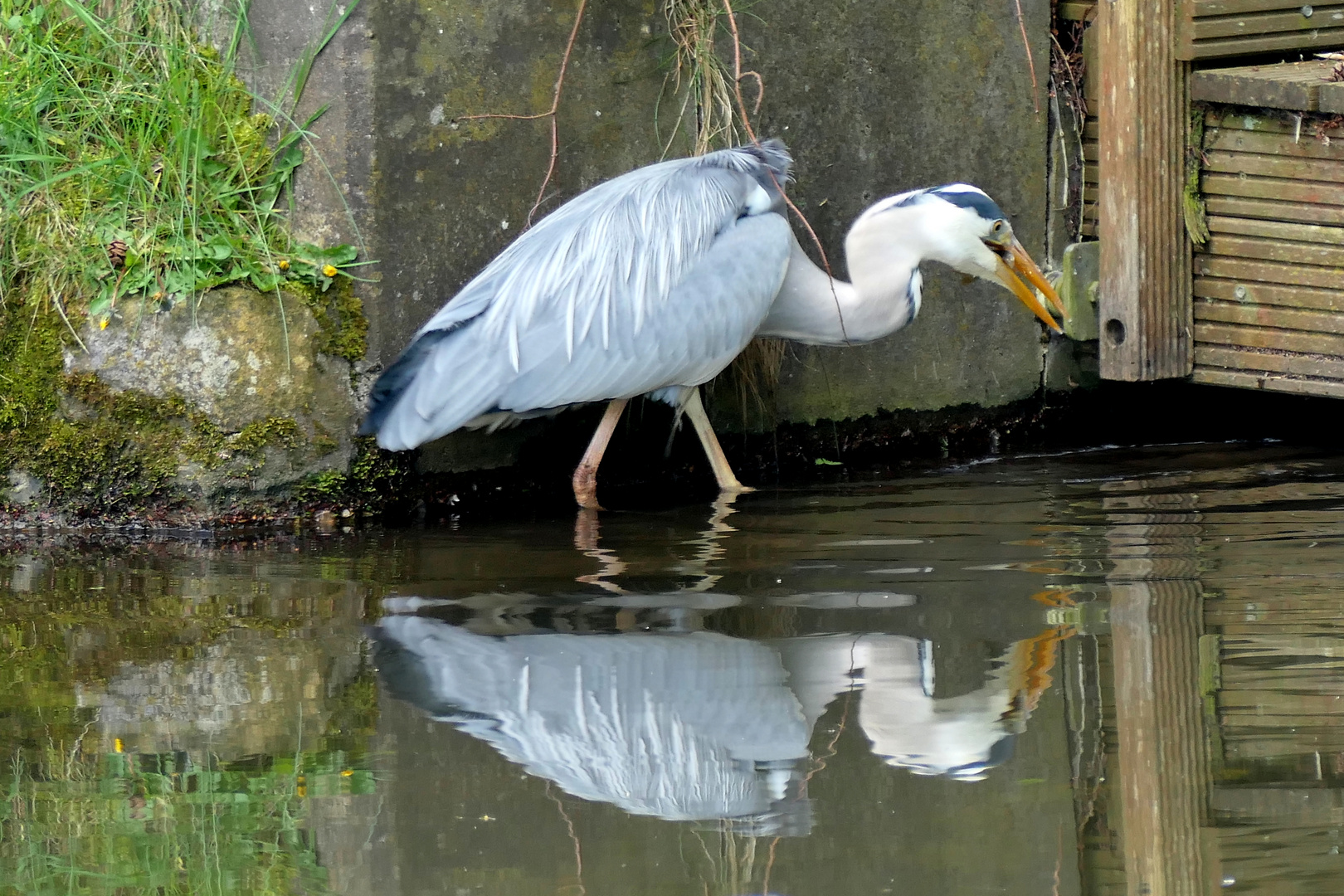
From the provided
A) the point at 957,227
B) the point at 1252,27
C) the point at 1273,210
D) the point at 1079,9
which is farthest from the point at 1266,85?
the point at 957,227

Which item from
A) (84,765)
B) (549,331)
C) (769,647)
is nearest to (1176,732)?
(769,647)

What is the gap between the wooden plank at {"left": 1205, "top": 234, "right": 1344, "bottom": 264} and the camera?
18.6 ft

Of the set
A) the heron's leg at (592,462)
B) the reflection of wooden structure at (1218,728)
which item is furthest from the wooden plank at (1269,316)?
the heron's leg at (592,462)

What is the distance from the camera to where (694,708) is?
328 cm

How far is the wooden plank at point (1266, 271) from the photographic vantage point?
5695mm

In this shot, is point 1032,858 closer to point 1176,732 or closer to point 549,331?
point 1176,732

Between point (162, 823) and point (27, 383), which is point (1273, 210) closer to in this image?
point (27, 383)

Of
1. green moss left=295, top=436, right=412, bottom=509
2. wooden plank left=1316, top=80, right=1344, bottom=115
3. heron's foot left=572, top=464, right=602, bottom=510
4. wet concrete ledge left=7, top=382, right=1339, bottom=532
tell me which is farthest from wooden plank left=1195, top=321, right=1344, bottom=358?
green moss left=295, top=436, right=412, bottom=509

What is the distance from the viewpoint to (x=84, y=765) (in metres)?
3.01

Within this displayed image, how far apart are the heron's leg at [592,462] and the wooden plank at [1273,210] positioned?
7.79ft

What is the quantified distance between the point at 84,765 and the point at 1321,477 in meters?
4.09

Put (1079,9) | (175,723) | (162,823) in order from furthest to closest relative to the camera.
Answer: (1079,9) < (175,723) < (162,823)

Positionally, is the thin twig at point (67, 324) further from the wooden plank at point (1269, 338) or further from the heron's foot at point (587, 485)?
the wooden plank at point (1269, 338)

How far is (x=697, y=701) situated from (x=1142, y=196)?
3.38m
